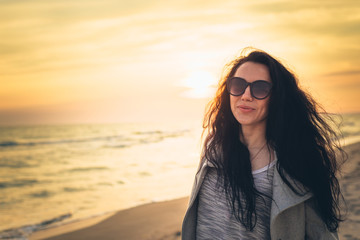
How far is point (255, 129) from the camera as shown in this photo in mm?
2430

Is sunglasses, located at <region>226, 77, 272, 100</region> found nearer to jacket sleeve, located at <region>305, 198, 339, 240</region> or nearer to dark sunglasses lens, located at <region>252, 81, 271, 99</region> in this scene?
dark sunglasses lens, located at <region>252, 81, 271, 99</region>

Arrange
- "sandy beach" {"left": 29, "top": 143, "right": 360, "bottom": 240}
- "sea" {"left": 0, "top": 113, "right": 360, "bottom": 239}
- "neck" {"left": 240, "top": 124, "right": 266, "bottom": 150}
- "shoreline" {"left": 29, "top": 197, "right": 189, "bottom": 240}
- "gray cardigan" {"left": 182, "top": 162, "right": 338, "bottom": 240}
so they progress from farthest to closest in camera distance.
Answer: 1. "sea" {"left": 0, "top": 113, "right": 360, "bottom": 239}
2. "shoreline" {"left": 29, "top": 197, "right": 189, "bottom": 240}
3. "sandy beach" {"left": 29, "top": 143, "right": 360, "bottom": 240}
4. "neck" {"left": 240, "top": 124, "right": 266, "bottom": 150}
5. "gray cardigan" {"left": 182, "top": 162, "right": 338, "bottom": 240}

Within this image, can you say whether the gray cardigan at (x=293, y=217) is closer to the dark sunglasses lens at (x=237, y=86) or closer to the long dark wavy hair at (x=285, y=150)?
the long dark wavy hair at (x=285, y=150)

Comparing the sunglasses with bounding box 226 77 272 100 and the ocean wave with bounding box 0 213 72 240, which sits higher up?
the sunglasses with bounding box 226 77 272 100

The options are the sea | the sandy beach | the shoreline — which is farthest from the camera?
the sea

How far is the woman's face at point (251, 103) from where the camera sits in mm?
2332

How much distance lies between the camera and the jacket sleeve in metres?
2.15

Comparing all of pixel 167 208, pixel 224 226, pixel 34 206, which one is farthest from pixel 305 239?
pixel 34 206

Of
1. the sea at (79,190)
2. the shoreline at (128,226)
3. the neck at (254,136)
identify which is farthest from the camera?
the sea at (79,190)

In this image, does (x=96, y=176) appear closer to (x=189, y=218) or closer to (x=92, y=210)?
(x=92, y=210)

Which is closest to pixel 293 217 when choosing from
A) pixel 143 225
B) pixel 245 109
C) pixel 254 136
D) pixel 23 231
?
pixel 254 136

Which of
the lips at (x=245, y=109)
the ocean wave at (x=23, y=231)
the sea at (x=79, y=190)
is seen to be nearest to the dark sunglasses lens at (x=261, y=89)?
the lips at (x=245, y=109)

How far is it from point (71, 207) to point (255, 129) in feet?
23.5

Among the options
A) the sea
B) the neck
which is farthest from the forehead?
the sea
